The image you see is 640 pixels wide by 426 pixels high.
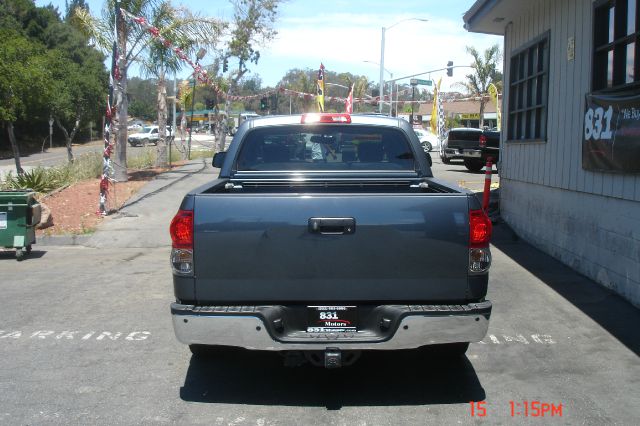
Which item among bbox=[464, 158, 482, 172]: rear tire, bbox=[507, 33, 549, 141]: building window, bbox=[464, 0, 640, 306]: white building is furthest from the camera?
bbox=[464, 158, 482, 172]: rear tire

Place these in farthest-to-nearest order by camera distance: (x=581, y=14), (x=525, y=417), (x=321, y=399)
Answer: (x=581, y=14), (x=321, y=399), (x=525, y=417)

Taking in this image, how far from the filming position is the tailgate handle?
4084 mm

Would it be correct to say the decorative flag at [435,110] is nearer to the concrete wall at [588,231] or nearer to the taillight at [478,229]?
the concrete wall at [588,231]

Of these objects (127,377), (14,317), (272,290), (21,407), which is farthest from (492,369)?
(14,317)

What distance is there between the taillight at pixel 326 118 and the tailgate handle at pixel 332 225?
2.02 meters

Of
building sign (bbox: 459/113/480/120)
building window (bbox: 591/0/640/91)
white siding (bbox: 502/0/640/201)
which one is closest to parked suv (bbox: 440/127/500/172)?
white siding (bbox: 502/0/640/201)

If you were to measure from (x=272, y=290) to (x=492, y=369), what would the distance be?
2125 mm

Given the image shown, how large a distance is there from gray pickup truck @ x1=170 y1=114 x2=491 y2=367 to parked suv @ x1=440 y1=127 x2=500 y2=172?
61.2 feet

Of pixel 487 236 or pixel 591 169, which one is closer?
pixel 487 236

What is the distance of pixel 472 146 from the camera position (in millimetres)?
23734

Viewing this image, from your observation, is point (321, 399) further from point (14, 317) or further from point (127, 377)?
point (14, 317)

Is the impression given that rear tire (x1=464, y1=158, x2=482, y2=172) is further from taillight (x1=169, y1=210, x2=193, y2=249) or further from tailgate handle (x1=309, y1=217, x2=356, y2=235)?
taillight (x1=169, y1=210, x2=193, y2=249)

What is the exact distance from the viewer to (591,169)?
818cm

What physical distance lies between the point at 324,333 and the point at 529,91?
8.56m
